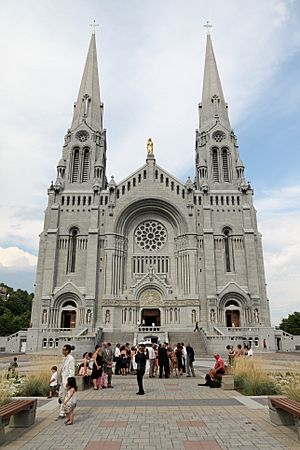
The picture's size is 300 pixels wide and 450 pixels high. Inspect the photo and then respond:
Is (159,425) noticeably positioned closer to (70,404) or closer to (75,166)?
(70,404)

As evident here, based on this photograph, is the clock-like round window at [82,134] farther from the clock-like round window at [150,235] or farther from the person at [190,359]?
the person at [190,359]

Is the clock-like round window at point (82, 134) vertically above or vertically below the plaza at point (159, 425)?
above

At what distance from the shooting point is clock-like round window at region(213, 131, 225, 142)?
160 feet

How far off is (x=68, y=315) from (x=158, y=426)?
34902mm

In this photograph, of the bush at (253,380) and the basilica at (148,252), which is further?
the basilica at (148,252)

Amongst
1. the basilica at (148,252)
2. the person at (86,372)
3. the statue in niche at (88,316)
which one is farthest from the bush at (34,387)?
the statue in niche at (88,316)

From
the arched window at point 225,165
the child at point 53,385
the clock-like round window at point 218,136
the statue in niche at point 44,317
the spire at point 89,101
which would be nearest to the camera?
the child at point 53,385

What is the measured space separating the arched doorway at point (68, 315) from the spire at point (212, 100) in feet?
95.4

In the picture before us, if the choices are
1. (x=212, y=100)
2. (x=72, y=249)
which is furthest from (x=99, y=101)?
(x=72, y=249)

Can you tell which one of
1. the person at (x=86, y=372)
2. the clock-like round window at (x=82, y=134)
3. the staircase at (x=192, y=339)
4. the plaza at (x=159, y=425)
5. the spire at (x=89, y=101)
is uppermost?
the spire at (x=89, y=101)

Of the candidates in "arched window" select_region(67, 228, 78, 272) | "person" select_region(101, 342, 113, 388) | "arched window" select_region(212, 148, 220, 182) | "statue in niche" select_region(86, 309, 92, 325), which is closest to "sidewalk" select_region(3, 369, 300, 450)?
"person" select_region(101, 342, 113, 388)

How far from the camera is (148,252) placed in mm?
43844

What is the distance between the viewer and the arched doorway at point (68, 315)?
4038cm

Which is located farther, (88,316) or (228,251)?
(228,251)
